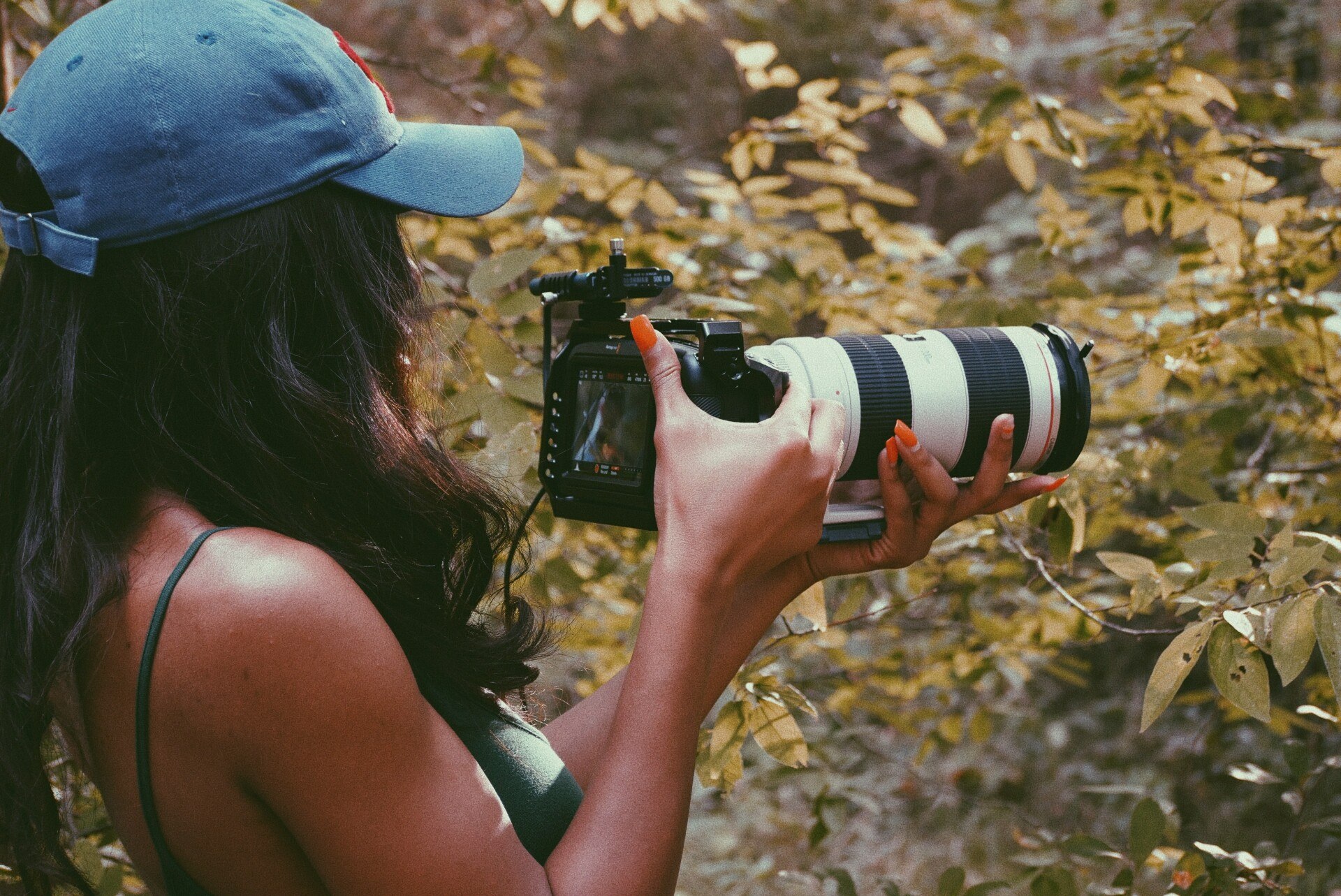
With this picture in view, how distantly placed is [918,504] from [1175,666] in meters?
0.33

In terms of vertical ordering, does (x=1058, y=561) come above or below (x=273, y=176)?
below

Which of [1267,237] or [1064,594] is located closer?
[1064,594]

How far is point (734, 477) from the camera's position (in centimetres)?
95

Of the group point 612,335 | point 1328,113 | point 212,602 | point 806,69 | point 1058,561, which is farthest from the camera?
point 806,69

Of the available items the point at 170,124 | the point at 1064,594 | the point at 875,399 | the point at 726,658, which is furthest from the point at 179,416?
the point at 1064,594

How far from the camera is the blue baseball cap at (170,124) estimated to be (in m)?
0.82

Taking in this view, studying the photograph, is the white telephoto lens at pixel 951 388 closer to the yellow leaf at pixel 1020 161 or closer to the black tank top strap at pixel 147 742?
the black tank top strap at pixel 147 742

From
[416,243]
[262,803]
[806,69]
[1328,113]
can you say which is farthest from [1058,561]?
[806,69]

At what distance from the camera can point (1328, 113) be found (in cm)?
331

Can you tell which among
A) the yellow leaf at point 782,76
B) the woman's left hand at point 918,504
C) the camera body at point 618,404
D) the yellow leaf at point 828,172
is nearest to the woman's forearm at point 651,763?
the camera body at point 618,404

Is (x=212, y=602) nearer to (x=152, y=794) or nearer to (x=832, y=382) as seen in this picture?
(x=152, y=794)

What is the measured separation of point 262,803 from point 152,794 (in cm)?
8

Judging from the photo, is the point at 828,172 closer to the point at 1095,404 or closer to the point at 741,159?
the point at 741,159

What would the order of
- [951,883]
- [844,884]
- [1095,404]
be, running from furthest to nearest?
[1095,404] → [844,884] → [951,883]
